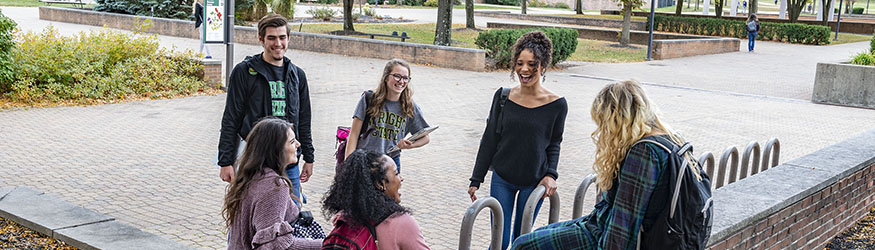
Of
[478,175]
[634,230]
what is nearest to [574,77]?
[478,175]

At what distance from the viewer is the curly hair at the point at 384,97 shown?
5.11 m

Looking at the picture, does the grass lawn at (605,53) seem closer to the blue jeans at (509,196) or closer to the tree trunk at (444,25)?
the tree trunk at (444,25)

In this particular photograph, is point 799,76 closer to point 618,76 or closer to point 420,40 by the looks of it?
point 618,76

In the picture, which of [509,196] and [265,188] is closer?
[265,188]

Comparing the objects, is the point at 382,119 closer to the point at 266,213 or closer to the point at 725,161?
the point at 266,213

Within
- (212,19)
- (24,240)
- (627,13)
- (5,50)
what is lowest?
(24,240)

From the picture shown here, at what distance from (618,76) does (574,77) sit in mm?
1418

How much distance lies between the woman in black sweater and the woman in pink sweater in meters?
1.25

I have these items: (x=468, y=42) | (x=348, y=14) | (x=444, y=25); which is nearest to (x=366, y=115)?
(x=444, y=25)

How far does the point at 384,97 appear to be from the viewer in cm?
521

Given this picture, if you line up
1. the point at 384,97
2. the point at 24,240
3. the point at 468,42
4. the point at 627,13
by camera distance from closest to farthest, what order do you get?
the point at 384,97 → the point at 24,240 → the point at 468,42 → the point at 627,13

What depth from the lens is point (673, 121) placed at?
492 inches

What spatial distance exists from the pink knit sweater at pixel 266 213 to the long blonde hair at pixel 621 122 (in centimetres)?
143

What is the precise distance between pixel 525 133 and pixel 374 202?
4.78 ft
